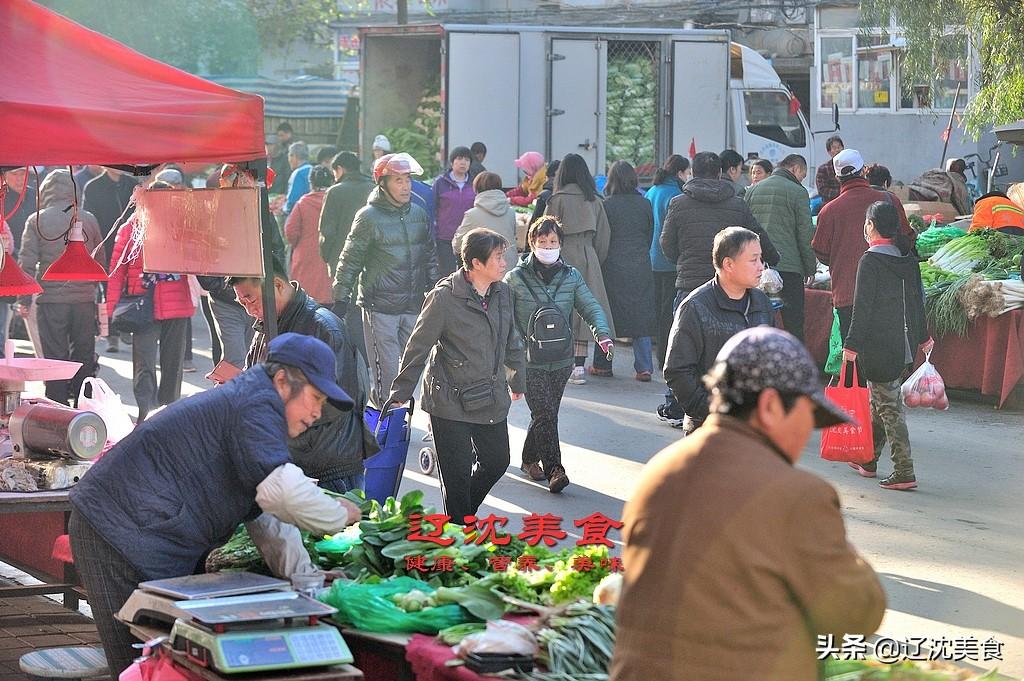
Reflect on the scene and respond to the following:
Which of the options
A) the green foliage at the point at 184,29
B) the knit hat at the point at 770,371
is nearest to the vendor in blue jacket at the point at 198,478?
the knit hat at the point at 770,371

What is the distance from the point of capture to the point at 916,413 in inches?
469

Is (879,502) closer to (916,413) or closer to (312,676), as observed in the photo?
(916,413)

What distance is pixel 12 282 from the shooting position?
303 inches

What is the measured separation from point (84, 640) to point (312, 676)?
2.99 meters

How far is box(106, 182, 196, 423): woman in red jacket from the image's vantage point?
35.4 ft

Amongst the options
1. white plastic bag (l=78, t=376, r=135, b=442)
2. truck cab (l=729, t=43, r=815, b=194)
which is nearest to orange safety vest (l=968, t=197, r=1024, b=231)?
truck cab (l=729, t=43, r=815, b=194)

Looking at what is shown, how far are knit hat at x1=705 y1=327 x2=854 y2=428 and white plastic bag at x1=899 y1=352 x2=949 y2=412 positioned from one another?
8295 mm

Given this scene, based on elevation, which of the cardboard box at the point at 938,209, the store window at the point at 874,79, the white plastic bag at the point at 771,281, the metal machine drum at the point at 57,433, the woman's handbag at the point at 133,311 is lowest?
the metal machine drum at the point at 57,433

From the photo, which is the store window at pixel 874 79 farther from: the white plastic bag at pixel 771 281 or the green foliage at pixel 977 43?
the white plastic bag at pixel 771 281

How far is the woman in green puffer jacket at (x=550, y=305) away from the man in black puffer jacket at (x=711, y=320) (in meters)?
2.36

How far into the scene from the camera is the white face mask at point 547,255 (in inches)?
361

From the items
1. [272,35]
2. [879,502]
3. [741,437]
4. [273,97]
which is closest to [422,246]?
[879,502]

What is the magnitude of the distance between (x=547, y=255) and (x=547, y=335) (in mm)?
543

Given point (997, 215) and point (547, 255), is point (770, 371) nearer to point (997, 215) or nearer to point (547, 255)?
point (547, 255)
